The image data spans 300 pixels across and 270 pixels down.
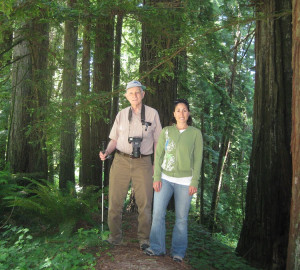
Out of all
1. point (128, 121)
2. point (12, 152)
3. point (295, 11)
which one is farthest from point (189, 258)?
point (12, 152)

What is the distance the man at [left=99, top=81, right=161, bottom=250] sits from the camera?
437 centimetres

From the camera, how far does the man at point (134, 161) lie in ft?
14.3

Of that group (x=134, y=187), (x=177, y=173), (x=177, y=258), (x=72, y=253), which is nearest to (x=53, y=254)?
(x=72, y=253)

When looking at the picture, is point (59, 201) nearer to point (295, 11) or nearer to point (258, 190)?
point (258, 190)

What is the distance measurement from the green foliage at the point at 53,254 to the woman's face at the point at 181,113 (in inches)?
79.3

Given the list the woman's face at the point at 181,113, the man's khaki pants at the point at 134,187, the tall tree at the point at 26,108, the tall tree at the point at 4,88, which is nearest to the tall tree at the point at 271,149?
the woman's face at the point at 181,113

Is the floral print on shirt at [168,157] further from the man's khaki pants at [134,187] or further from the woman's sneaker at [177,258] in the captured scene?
the woman's sneaker at [177,258]

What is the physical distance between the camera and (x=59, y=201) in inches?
199

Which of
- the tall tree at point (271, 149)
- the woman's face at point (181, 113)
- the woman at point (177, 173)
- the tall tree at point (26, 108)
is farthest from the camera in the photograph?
the tall tree at point (26, 108)

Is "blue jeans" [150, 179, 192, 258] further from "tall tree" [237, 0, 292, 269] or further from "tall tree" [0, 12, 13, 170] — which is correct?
"tall tree" [0, 12, 13, 170]

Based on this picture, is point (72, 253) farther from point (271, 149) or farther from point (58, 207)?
point (271, 149)

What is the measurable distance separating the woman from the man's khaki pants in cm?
36

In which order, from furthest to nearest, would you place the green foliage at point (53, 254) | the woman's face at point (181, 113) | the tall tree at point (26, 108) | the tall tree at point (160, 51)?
the tall tree at point (26, 108) → the tall tree at point (160, 51) → the woman's face at point (181, 113) → the green foliage at point (53, 254)

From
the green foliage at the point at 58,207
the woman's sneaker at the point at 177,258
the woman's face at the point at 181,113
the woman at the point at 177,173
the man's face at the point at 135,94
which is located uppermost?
the man's face at the point at 135,94
